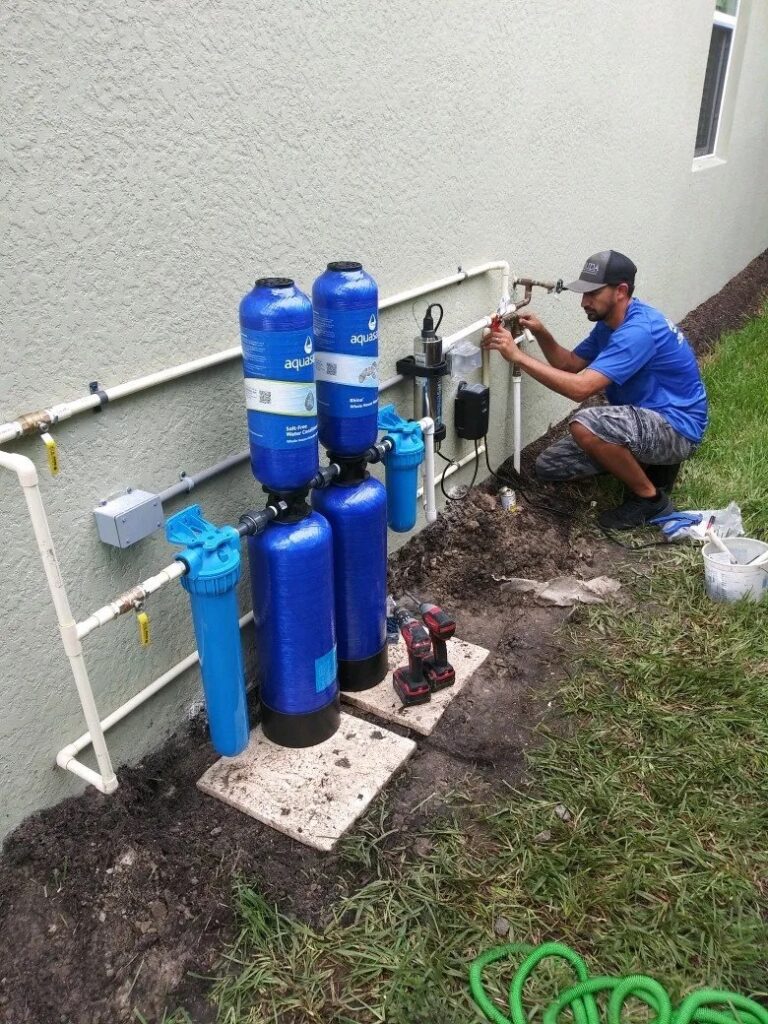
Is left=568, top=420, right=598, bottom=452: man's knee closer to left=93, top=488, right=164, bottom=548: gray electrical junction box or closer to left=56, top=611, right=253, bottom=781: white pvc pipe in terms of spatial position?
left=56, top=611, right=253, bottom=781: white pvc pipe

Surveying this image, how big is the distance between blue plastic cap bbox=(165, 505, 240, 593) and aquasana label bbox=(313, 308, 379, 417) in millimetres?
577

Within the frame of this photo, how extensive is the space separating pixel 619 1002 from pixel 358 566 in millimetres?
1398

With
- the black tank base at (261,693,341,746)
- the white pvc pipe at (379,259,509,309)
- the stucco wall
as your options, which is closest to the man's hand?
the stucco wall

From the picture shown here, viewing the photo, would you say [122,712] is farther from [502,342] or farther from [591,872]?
[502,342]

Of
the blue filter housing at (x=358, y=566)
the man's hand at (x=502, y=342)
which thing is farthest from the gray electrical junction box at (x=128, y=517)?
the man's hand at (x=502, y=342)

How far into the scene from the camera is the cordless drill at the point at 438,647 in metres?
2.66

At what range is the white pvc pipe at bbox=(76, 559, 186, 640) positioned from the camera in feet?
6.10

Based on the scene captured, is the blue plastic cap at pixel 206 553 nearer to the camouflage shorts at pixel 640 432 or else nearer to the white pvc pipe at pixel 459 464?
the white pvc pipe at pixel 459 464

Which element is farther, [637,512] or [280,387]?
[637,512]

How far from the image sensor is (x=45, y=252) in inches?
70.9

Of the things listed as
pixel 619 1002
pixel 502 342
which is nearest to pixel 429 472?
pixel 502 342

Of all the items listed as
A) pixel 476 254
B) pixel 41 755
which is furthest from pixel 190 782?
pixel 476 254

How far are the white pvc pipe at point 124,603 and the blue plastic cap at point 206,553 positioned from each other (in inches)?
1.4

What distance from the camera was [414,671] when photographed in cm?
274
